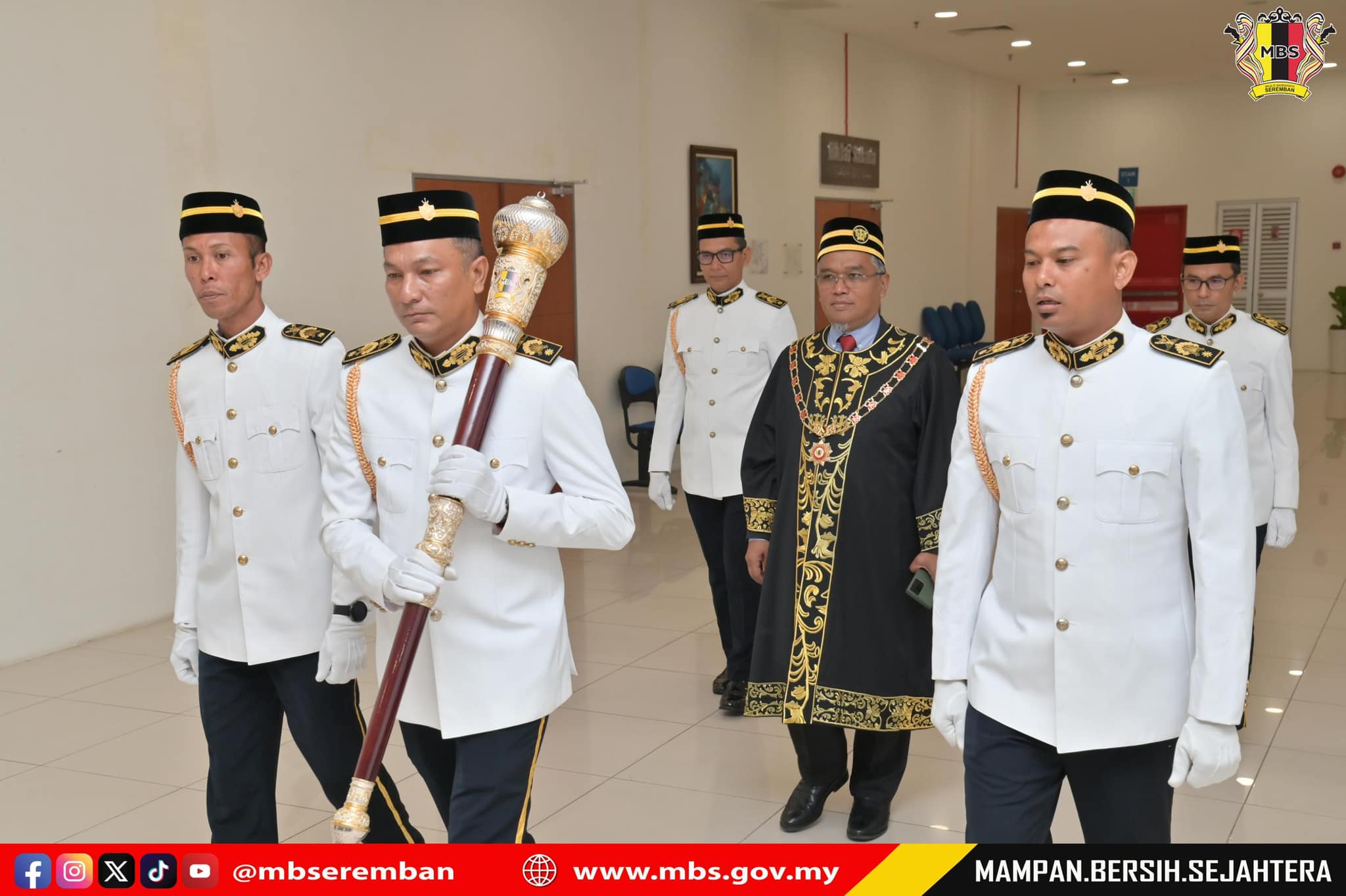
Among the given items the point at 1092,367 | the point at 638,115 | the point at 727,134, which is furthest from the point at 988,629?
the point at 727,134

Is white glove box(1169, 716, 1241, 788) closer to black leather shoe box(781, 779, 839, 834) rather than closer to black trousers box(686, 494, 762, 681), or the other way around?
black leather shoe box(781, 779, 839, 834)

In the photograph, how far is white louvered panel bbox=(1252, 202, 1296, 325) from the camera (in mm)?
16328

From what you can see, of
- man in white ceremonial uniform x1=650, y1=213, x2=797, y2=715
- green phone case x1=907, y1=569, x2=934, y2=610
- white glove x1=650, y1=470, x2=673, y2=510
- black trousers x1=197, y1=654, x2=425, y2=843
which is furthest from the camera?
white glove x1=650, y1=470, x2=673, y2=510

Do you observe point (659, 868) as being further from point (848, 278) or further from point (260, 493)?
point (848, 278)

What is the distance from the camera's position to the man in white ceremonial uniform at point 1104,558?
6.79 feet

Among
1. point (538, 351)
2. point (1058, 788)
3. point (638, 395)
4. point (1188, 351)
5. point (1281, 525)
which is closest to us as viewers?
point (1188, 351)

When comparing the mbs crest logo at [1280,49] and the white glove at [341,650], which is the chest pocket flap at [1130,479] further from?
the mbs crest logo at [1280,49]

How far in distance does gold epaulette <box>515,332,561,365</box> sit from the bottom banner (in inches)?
35.5

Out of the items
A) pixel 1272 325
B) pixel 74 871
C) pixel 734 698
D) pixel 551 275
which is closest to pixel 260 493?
pixel 74 871

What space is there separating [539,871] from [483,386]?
0.89 meters

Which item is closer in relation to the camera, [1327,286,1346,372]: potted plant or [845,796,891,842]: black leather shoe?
[845,796,891,842]: black leather shoe

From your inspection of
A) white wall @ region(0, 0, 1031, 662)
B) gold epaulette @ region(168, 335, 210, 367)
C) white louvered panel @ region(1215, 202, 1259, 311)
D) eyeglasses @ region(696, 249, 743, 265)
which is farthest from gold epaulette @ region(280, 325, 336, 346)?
white louvered panel @ region(1215, 202, 1259, 311)

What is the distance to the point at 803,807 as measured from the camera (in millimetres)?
3521

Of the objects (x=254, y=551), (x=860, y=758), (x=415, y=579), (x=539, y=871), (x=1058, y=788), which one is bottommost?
(x=860, y=758)
